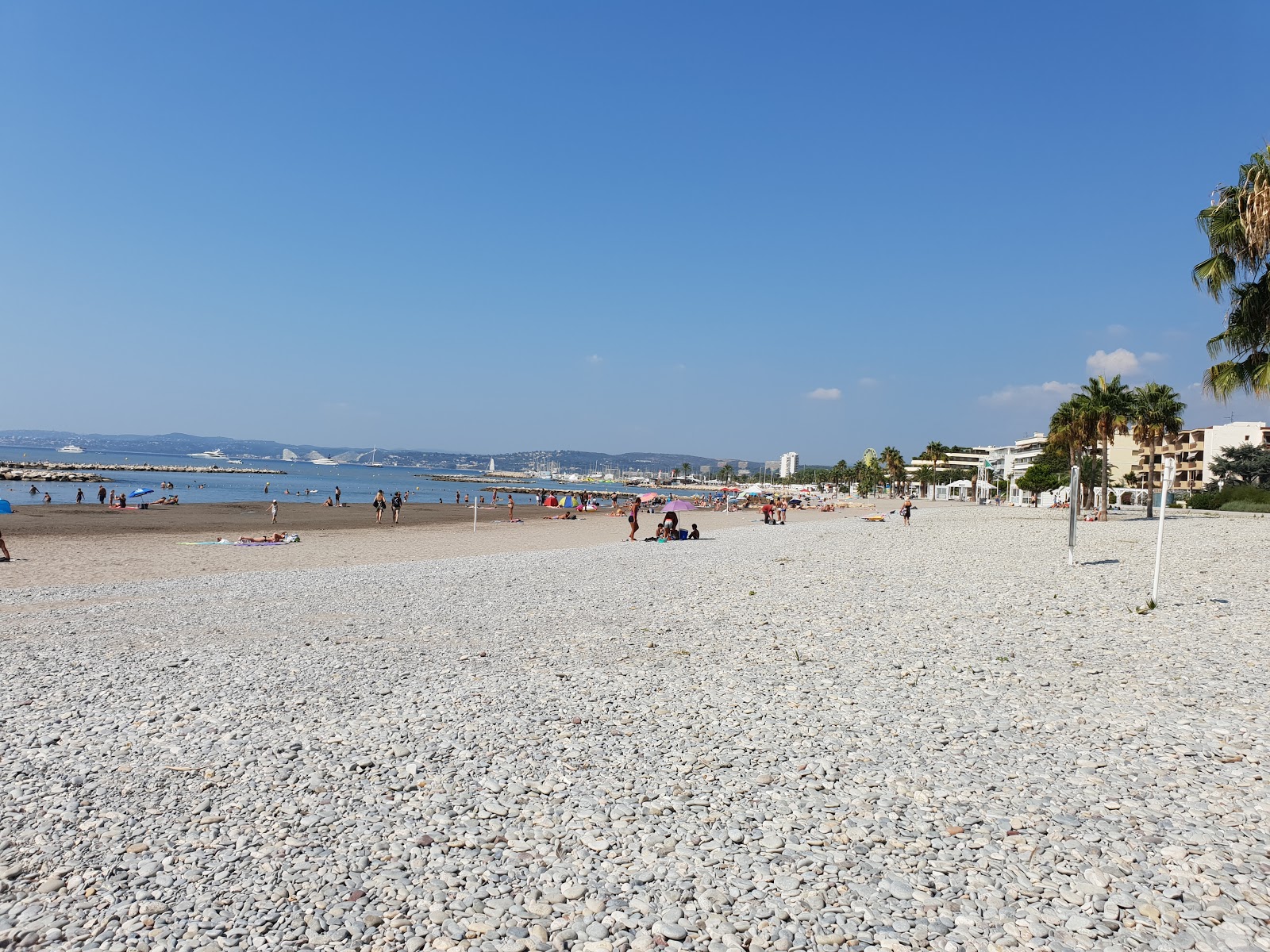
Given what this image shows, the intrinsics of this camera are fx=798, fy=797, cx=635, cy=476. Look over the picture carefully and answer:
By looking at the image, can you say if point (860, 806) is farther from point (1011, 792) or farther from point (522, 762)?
point (522, 762)

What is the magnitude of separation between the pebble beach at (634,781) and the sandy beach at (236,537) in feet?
28.1

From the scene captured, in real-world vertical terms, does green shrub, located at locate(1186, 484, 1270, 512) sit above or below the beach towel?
above

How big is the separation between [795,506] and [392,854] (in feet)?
250

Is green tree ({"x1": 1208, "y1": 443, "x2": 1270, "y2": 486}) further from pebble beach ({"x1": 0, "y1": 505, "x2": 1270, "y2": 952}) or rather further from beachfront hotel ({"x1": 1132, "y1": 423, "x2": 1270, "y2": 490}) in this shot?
pebble beach ({"x1": 0, "y1": 505, "x2": 1270, "y2": 952})

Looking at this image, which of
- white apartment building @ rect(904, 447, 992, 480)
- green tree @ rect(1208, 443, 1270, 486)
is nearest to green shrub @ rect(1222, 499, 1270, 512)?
green tree @ rect(1208, 443, 1270, 486)

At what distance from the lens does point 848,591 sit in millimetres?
13773

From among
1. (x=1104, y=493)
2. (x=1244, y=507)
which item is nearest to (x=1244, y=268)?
(x=1104, y=493)

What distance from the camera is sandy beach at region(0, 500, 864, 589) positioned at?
19.2 metres

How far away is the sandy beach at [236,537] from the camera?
19188mm

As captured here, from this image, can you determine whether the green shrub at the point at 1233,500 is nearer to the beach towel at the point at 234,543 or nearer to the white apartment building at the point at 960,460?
the beach towel at the point at 234,543

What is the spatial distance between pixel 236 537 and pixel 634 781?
28517 millimetres

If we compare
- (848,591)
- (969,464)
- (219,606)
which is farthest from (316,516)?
(969,464)

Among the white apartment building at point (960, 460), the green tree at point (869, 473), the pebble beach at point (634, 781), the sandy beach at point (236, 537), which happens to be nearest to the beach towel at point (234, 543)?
the sandy beach at point (236, 537)

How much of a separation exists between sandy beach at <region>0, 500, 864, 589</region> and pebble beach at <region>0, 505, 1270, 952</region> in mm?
8552
